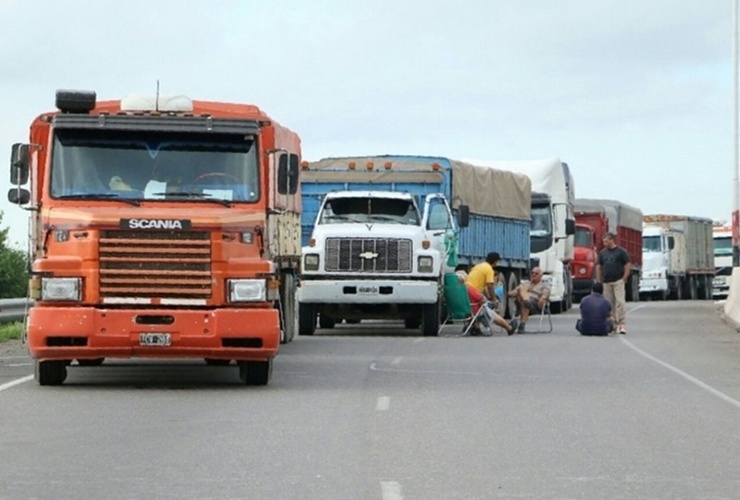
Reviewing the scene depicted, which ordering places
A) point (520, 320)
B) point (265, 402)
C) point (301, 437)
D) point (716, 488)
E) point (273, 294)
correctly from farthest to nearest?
point (520, 320) → point (273, 294) → point (265, 402) → point (301, 437) → point (716, 488)

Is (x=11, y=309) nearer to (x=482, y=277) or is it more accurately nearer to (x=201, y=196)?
(x=482, y=277)

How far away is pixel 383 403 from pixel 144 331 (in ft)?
8.82

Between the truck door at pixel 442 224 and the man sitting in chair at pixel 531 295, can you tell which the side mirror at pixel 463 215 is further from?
the man sitting in chair at pixel 531 295

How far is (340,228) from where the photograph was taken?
1284 inches

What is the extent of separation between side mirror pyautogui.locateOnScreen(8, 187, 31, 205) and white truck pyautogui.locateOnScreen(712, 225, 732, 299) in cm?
5984

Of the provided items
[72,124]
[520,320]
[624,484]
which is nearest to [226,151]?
[72,124]

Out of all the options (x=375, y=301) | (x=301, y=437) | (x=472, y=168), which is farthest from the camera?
(x=472, y=168)

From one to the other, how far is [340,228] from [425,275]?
168 centimetres

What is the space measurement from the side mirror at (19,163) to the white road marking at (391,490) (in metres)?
8.74

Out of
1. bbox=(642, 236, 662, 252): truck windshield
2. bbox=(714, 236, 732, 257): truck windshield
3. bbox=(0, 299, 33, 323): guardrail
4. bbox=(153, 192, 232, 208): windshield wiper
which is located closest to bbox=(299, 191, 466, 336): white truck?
bbox=(0, 299, 33, 323): guardrail

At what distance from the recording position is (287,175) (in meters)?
20.0

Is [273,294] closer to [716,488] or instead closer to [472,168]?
[716,488]

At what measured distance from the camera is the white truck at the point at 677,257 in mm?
68188

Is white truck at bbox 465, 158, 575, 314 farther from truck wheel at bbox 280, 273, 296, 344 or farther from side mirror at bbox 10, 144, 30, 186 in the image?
side mirror at bbox 10, 144, 30, 186
